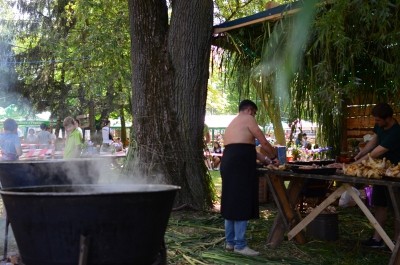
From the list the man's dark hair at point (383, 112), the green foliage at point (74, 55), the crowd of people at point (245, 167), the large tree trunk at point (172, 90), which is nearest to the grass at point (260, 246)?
the crowd of people at point (245, 167)

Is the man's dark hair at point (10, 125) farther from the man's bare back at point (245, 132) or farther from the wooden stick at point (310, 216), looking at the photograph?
the wooden stick at point (310, 216)

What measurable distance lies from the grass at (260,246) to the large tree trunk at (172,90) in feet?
2.42

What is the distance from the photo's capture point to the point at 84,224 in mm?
3010

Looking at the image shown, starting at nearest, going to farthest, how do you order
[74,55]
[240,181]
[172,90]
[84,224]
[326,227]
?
[84,224], [240,181], [326,227], [172,90], [74,55]

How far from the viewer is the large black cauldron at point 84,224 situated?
2998mm

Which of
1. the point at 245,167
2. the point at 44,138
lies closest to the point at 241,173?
the point at 245,167

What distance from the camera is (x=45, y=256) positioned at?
3.12 m

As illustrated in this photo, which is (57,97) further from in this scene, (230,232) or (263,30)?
(230,232)

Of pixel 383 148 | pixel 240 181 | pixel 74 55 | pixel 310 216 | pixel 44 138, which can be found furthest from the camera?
pixel 44 138

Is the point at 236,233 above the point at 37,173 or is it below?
below

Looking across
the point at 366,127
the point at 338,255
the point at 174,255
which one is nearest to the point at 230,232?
the point at 174,255

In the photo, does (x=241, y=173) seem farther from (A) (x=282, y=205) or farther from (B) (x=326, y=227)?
(B) (x=326, y=227)

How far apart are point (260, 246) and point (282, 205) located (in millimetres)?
550

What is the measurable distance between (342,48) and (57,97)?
19.8 m
